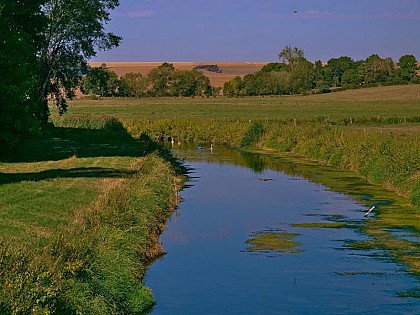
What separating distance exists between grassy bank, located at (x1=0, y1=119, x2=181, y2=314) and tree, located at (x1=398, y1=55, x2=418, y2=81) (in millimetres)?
114184

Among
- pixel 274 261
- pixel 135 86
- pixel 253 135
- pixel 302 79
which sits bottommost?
pixel 253 135

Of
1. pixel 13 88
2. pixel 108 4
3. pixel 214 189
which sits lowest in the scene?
pixel 214 189

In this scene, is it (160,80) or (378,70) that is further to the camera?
(160,80)

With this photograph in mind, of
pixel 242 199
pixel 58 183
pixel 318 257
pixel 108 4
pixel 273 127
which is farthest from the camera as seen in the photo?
pixel 273 127

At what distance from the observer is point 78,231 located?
16.1 meters

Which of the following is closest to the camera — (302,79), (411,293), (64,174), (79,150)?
(411,293)

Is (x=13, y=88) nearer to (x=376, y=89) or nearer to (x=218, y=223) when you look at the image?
(x=218, y=223)

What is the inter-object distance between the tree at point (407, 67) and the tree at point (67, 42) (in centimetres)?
9962

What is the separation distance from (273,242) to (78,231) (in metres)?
8.67

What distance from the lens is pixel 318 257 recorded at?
21.6m

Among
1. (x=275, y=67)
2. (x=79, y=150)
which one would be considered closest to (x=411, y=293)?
(x=79, y=150)

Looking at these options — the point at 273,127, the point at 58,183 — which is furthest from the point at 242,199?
the point at 273,127

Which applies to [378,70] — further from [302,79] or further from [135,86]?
[135,86]

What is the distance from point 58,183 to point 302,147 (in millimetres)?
29274
